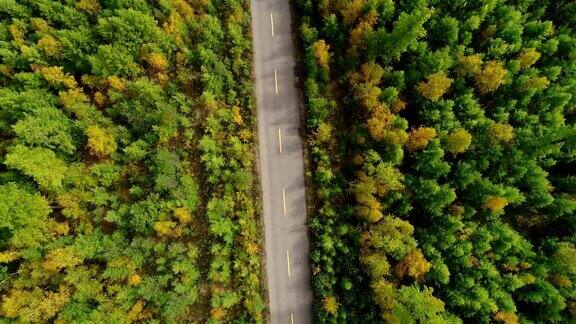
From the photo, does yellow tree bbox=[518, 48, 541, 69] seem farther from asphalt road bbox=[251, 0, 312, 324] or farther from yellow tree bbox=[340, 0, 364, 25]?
asphalt road bbox=[251, 0, 312, 324]

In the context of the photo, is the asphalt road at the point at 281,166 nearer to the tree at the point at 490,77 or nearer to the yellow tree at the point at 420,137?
the yellow tree at the point at 420,137

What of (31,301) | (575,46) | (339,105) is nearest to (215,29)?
(339,105)

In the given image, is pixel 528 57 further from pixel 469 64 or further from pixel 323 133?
pixel 323 133

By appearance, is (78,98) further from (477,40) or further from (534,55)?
(534,55)

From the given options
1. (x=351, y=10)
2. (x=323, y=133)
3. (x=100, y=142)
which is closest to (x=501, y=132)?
(x=323, y=133)

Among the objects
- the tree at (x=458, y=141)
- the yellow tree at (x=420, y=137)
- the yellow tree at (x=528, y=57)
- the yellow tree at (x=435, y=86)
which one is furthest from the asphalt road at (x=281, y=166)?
the yellow tree at (x=528, y=57)

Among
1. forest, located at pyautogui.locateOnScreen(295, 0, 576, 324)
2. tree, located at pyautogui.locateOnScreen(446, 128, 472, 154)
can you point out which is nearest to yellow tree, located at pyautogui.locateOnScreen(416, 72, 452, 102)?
forest, located at pyautogui.locateOnScreen(295, 0, 576, 324)

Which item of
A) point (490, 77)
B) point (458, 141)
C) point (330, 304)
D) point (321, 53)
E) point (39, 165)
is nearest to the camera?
point (39, 165)
